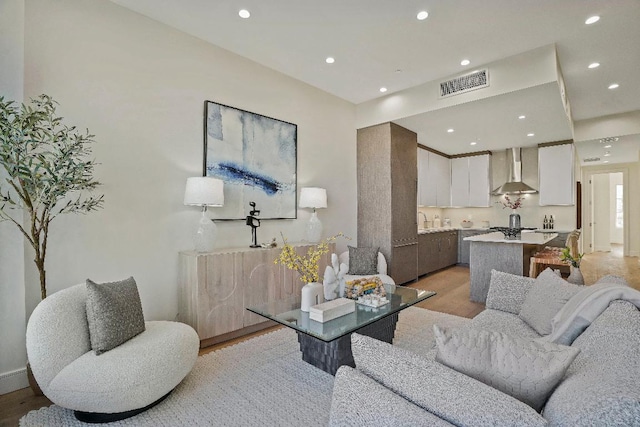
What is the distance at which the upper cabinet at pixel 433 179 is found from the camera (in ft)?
21.6

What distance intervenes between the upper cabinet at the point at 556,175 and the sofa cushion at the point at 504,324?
16.5ft

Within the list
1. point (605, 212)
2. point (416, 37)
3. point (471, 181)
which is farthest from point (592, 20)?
point (605, 212)

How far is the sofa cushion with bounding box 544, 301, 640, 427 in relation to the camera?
0.73 meters

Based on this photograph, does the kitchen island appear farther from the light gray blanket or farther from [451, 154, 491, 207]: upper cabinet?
[451, 154, 491, 207]: upper cabinet

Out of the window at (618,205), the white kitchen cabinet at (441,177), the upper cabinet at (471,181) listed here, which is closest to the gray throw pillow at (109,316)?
the white kitchen cabinet at (441,177)

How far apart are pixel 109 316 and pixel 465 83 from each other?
4368 mm

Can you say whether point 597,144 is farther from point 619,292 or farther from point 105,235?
point 105,235

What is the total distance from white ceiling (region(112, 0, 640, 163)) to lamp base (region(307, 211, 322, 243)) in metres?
1.93

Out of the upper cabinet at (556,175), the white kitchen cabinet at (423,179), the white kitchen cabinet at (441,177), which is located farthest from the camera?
the white kitchen cabinet at (441,177)

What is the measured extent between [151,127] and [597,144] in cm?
815

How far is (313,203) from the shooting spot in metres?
4.22

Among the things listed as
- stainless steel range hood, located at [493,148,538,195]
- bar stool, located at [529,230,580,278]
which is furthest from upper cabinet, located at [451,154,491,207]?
bar stool, located at [529,230,580,278]

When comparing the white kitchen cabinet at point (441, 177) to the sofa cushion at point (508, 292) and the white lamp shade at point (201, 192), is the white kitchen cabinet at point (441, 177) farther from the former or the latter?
the white lamp shade at point (201, 192)

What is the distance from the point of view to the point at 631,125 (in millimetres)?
5719
